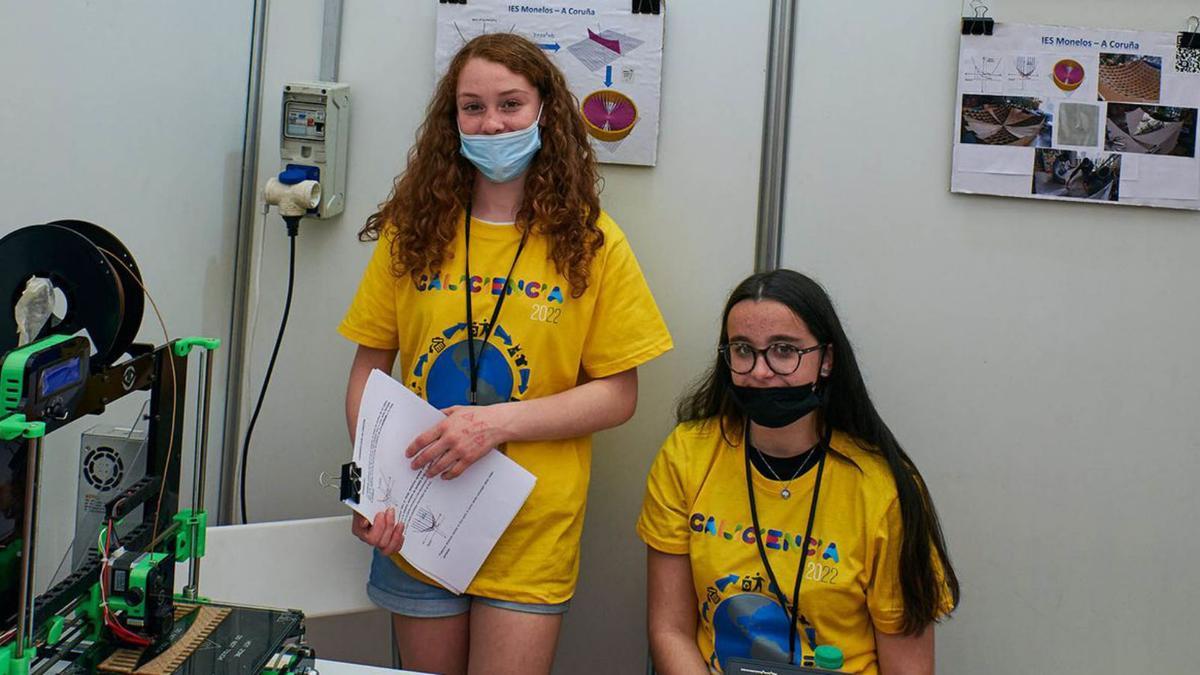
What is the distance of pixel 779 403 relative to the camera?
6.06 ft

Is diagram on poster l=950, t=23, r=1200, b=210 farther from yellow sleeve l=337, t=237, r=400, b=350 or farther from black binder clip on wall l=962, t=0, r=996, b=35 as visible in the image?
yellow sleeve l=337, t=237, r=400, b=350

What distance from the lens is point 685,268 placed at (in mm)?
2436

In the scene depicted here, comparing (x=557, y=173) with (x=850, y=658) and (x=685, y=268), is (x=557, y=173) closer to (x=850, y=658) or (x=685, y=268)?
(x=685, y=268)

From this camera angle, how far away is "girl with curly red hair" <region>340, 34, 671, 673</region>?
1981 mm

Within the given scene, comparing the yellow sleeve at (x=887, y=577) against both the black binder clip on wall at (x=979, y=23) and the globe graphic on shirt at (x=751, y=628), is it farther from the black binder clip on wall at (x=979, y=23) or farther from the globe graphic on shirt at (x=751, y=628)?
the black binder clip on wall at (x=979, y=23)

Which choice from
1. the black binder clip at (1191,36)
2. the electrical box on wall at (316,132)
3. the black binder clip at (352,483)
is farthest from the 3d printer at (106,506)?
the black binder clip at (1191,36)

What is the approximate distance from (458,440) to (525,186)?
48 centimetres

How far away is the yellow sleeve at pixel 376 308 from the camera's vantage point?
2082 millimetres

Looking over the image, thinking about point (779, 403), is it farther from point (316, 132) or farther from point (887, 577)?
point (316, 132)

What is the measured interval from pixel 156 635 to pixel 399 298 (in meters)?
0.90

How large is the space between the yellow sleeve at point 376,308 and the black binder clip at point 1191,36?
1.62 m

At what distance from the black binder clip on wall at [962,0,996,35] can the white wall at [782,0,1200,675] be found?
0.08 ft

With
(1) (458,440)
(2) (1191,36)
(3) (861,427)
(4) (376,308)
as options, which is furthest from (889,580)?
(2) (1191,36)

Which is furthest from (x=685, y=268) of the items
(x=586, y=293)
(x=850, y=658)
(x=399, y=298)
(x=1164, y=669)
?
(x=1164, y=669)
